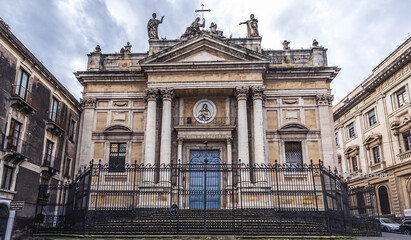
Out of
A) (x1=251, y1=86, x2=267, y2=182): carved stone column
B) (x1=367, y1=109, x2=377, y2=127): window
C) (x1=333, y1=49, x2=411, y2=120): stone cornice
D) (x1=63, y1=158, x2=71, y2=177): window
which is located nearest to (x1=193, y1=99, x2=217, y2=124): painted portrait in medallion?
(x1=251, y1=86, x2=267, y2=182): carved stone column

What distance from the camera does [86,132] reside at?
71.9 ft

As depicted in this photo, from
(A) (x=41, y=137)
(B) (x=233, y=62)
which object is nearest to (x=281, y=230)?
(B) (x=233, y=62)

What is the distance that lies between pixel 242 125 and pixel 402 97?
16.6 m

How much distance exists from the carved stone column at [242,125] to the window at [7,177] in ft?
39.3

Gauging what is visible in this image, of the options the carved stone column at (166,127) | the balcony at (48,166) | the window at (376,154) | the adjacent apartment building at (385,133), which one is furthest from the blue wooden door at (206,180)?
the window at (376,154)

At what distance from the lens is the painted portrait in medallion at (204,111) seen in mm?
22031

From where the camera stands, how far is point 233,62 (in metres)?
21.3

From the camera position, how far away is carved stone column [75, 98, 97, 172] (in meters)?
21.5

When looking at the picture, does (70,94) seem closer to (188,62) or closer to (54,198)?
(54,198)

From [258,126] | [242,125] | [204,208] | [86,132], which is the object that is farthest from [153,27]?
[204,208]

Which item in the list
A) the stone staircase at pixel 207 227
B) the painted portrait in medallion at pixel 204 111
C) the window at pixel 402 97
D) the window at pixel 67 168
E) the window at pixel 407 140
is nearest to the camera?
the stone staircase at pixel 207 227

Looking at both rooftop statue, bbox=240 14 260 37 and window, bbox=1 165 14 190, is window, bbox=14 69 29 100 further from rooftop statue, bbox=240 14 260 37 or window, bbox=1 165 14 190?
rooftop statue, bbox=240 14 260 37

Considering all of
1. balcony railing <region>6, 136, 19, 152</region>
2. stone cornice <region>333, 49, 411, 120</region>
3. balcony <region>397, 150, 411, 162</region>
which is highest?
stone cornice <region>333, 49, 411, 120</region>

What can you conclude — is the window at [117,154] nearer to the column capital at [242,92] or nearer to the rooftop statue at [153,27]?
the rooftop statue at [153,27]
